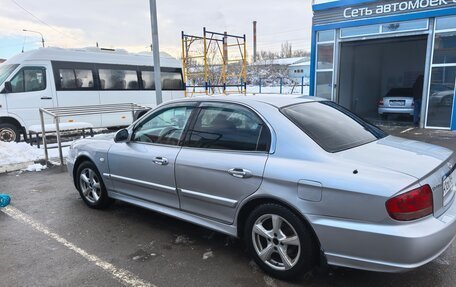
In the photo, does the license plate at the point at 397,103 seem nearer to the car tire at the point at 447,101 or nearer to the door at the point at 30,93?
the car tire at the point at 447,101

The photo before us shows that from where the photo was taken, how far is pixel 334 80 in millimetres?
13766

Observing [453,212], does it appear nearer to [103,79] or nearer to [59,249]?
[59,249]

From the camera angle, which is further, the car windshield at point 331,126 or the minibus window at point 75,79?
the minibus window at point 75,79

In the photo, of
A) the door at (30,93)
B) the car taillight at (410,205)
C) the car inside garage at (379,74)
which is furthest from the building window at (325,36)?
the car taillight at (410,205)

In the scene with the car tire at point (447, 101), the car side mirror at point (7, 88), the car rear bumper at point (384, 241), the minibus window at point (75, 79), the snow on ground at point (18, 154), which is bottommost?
the snow on ground at point (18, 154)

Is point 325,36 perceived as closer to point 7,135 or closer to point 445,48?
point 445,48

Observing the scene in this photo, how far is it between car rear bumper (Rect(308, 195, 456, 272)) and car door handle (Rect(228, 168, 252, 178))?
0.65m

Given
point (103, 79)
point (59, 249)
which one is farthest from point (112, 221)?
point (103, 79)

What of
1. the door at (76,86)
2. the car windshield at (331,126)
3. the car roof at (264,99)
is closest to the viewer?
the car windshield at (331,126)

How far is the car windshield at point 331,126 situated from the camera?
308cm

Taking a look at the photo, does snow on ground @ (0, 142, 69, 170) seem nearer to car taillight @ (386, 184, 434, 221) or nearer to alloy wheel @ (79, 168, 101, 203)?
alloy wheel @ (79, 168, 101, 203)

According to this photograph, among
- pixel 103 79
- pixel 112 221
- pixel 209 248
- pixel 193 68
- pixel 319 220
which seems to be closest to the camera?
pixel 319 220

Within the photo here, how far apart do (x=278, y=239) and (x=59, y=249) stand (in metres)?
2.40

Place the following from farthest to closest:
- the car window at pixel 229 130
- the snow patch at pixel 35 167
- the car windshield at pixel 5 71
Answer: the car windshield at pixel 5 71, the snow patch at pixel 35 167, the car window at pixel 229 130
